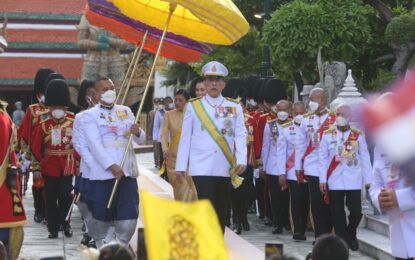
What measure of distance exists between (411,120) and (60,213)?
10228 mm

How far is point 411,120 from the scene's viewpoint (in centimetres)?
595

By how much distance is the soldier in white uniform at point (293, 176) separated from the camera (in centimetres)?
1565

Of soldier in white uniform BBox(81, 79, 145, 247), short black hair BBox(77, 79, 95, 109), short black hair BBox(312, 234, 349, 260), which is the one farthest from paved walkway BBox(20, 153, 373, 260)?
short black hair BBox(312, 234, 349, 260)

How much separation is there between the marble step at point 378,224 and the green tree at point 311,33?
7365 millimetres

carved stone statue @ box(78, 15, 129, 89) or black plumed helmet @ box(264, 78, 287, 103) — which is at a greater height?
carved stone statue @ box(78, 15, 129, 89)

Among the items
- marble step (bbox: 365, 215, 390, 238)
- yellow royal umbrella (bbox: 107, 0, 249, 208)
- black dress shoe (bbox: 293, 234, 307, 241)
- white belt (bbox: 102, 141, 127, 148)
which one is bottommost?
black dress shoe (bbox: 293, 234, 307, 241)

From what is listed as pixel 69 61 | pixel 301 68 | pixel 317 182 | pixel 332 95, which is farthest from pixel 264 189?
pixel 69 61

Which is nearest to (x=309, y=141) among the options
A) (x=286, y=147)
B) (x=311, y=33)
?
(x=286, y=147)

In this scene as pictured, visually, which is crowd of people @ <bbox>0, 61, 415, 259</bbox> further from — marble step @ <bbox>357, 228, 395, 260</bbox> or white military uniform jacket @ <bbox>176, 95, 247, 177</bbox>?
marble step @ <bbox>357, 228, 395, 260</bbox>

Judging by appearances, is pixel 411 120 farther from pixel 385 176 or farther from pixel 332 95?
pixel 332 95

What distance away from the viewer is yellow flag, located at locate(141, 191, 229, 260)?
20.1 feet

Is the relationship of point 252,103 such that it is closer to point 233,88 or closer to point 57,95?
point 233,88

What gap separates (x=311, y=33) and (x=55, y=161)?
27.9ft

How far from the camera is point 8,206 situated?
1038cm
